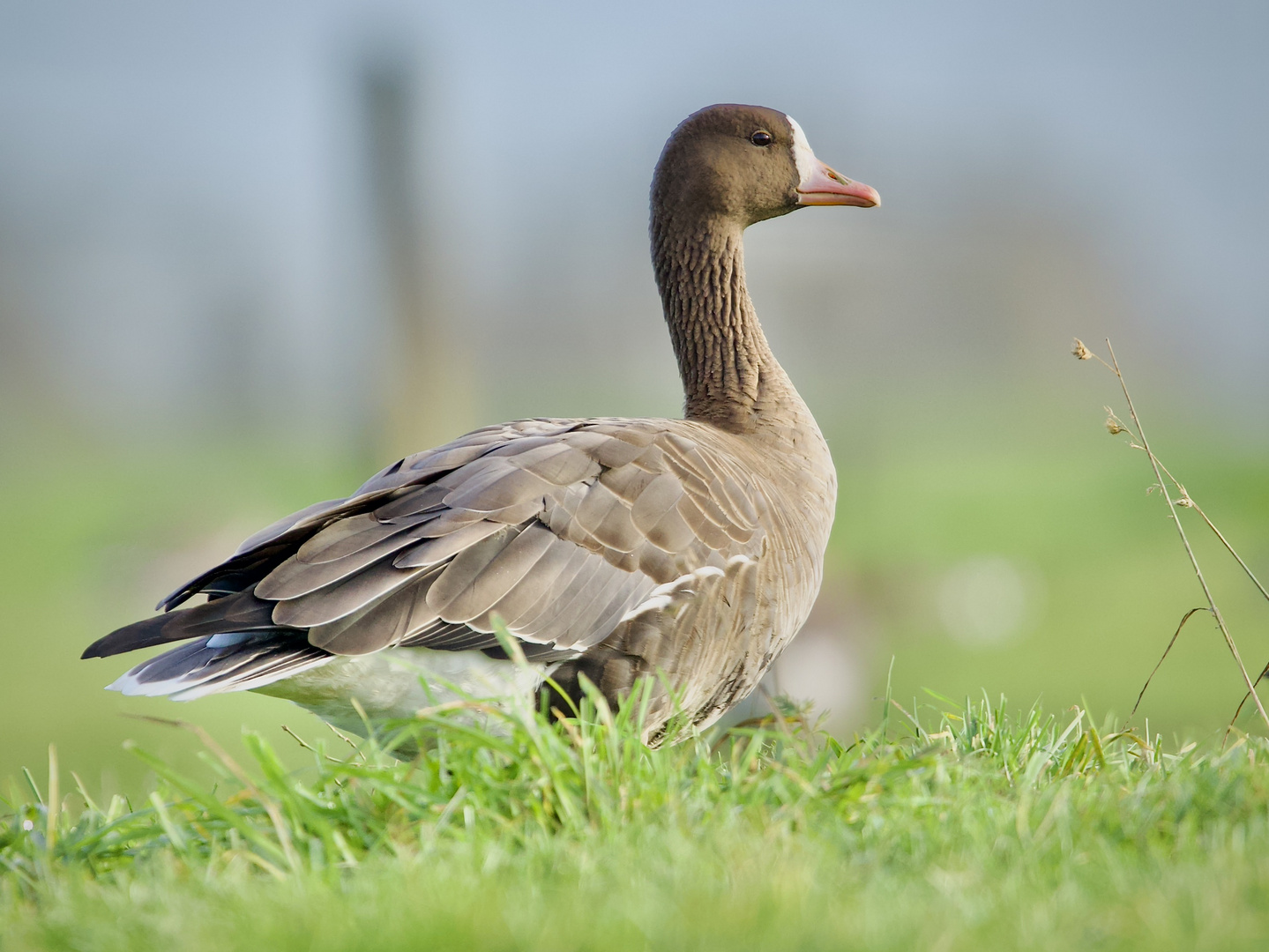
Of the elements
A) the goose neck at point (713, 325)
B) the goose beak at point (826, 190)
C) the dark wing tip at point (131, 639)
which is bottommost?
the dark wing tip at point (131, 639)

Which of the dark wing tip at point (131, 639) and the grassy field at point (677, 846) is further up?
the dark wing tip at point (131, 639)

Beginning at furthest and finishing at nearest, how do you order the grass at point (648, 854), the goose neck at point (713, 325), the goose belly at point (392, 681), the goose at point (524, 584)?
the goose neck at point (713, 325) < the goose belly at point (392, 681) < the goose at point (524, 584) < the grass at point (648, 854)

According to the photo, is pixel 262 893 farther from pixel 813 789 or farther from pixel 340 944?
pixel 813 789

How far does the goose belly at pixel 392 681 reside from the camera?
292 centimetres

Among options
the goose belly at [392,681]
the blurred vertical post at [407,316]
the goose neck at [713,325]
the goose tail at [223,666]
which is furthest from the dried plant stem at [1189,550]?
the blurred vertical post at [407,316]

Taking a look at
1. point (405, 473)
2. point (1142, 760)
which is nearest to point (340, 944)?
point (405, 473)

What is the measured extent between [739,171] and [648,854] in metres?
3.26

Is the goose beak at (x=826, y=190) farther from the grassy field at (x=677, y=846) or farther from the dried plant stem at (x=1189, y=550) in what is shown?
the grassy field at (x=677, y=846)

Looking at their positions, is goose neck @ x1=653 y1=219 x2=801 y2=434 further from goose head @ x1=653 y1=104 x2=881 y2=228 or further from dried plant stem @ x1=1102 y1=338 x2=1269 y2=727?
dried plant stem @ x1=1102 y1=338 x2=1269 y2=727

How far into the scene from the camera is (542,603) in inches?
119

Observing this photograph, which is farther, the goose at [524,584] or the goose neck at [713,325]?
the goose neck at [713,325]

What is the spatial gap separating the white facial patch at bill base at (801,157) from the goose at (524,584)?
127 centimetres

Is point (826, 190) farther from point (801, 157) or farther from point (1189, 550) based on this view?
point (1189, 550)

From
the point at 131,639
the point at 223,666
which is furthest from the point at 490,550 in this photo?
the point at 131,639
